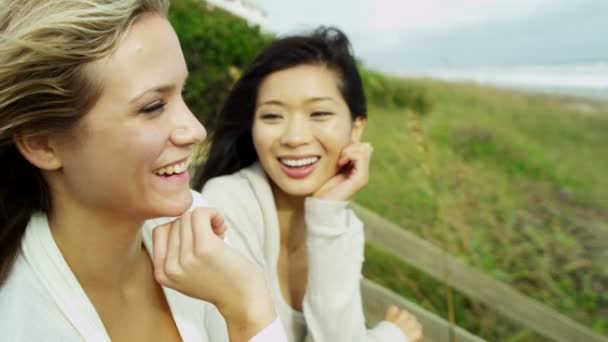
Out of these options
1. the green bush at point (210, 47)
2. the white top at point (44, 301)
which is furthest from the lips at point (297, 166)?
the green bush at point (210, 47)

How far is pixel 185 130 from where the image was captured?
51.9 inches

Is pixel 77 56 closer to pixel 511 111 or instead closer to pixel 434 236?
pixel 434 236

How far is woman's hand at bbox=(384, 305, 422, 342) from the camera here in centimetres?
217

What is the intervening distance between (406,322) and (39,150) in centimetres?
149

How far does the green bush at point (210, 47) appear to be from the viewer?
4176 mm

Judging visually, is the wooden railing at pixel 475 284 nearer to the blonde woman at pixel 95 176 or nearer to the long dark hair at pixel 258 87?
the long dark hair at pixel 258 87

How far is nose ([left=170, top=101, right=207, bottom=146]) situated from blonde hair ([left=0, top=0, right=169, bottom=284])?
19cm

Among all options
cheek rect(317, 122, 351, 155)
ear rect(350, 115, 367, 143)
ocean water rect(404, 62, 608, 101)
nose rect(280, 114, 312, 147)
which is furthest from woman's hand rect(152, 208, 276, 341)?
ocean water rect(404, 62, 608, 101)

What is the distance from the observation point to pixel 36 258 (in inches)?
50.8

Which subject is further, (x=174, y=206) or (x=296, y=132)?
(x=296, y=132)

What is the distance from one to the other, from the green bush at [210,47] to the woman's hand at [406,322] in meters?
2.25

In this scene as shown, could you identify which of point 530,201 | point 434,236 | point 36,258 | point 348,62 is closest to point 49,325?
point 36,258

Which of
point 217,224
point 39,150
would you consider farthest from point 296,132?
point 39,150

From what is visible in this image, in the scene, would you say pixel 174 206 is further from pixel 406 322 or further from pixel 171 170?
pixel 406 322
